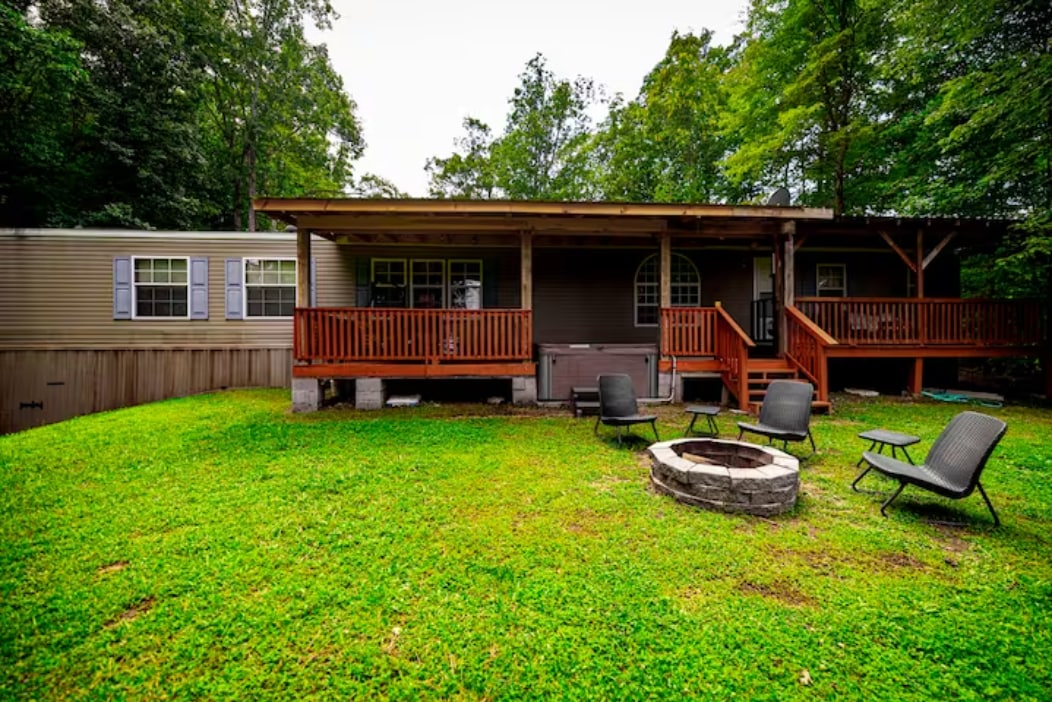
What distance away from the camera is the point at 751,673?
1.94 meters

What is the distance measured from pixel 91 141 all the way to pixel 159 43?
13.1 feet

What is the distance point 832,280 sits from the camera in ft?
35.3

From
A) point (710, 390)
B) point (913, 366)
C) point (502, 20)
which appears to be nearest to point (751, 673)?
point (710, 390)

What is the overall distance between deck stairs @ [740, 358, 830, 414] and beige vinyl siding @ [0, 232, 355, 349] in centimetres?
911

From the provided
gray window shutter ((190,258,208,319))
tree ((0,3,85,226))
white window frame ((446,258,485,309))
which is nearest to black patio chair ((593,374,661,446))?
white window frame ((446,258,485,309))

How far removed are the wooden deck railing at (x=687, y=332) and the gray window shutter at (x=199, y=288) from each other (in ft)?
33.8

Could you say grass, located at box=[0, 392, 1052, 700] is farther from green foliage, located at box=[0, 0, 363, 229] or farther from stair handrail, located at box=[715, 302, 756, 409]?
green foliage, located at box=[0, 0, 363, 229]

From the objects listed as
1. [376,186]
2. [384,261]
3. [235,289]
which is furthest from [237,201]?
[384,261]

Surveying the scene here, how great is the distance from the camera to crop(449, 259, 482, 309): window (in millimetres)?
10250

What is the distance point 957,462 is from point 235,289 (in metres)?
12.5

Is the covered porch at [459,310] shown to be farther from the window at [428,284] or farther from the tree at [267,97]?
the tree at [267,97]

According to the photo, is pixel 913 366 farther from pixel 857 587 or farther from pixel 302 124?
pixel 302 124

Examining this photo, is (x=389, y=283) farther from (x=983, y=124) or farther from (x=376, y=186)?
(x=376, y=186)

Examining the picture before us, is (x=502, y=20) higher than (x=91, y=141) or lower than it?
higher
